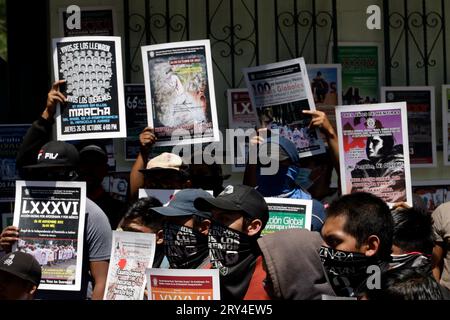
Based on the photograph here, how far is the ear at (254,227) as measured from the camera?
4.17m

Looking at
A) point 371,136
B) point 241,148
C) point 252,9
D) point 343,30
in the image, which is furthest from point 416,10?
point 371,136

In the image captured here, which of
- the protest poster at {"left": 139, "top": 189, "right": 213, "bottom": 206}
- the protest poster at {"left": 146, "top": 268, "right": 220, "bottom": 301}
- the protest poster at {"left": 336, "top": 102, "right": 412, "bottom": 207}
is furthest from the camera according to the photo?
the protest poster at {"left": 139, "top": 189, "right": 213, "bottom": 206}

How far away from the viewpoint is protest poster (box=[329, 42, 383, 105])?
22.8 ft

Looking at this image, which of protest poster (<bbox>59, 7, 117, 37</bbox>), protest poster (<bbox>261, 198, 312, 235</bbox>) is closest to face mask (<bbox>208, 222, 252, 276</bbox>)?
protest poster (<bbox>261, 198, 312, 235</bbox>)

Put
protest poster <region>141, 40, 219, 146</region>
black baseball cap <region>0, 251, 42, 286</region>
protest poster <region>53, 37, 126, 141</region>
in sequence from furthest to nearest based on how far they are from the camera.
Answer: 1. protest poster <region>141, 40, 219, 146</region>
2. protest poster <region>53, 37, 126, 141</region>
3. black baseball cap <region>0, 251, 42, 286</region>

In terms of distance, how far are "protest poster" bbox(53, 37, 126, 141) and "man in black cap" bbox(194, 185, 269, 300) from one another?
1.27 m

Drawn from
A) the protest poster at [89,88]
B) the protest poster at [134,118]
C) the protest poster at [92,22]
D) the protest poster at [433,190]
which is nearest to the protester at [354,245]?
the protest poster at [89,88]

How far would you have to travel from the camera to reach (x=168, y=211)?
4.54m

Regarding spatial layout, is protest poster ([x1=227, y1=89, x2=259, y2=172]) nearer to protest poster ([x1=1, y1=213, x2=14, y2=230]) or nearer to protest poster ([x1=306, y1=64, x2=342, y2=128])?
protest poster ([x1=306, y1=64, x2=342, y2=128])

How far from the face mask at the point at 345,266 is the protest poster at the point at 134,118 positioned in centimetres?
313

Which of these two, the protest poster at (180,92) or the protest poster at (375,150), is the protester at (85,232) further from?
the protest poster at (375,150)

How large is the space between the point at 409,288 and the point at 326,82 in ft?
12.1

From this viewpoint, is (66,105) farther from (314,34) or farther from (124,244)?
(314,34)
